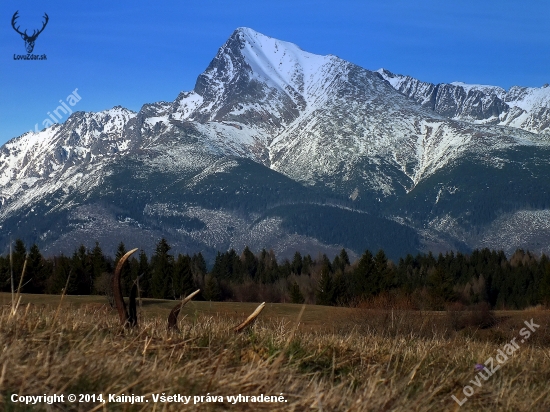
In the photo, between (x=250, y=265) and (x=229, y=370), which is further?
(x=250, y=265)

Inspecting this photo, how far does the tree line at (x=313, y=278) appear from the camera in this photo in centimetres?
8706

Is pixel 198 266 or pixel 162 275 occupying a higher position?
pixel 198 266

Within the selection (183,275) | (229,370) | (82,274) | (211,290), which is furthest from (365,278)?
(229,370)

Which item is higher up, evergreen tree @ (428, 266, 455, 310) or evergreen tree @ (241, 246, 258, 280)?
evergreen tree @ (241, 246, 258, 280)

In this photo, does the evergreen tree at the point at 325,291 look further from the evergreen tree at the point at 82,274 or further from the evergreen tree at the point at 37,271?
the evergreen tree at the point at 37,271

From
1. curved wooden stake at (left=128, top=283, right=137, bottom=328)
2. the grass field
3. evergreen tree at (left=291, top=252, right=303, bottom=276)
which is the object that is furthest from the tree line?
the grass field

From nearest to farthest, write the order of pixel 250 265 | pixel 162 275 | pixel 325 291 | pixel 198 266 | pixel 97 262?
pixel 97 262, pixel 162 275, pixel 325 291, pixel 198 266, pixel 250 265

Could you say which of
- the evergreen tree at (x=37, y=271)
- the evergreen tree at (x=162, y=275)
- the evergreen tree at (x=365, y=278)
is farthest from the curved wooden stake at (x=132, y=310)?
the evergreen tree at (x=365, y=278)

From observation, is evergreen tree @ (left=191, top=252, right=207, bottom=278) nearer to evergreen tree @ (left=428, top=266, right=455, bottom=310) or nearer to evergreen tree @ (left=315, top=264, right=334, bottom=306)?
evergreen tree @ (left=315, top=264, right=334, bottom=306)

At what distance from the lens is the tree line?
8706cm

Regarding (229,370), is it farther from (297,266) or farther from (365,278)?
(297,266)

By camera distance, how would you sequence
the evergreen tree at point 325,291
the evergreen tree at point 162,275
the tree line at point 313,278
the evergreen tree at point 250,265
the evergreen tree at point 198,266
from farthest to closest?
the evergreen tree at point 250,265
the evergreen tree at point 198,266
the evergreen tree at point 325,291
the evergreen tree at point 162,275
the tree line at point 313,278

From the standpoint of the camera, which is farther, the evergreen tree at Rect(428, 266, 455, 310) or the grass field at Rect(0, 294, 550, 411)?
the evergreen tree at Rect(428, 266, 455, 310)

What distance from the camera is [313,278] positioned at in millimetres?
127312
